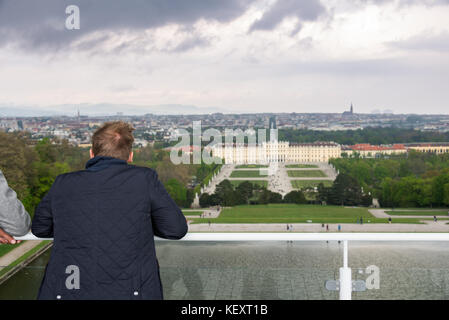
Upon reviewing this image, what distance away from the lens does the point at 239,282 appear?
1.24m

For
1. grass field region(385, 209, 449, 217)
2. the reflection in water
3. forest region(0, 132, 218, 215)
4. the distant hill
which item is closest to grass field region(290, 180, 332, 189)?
forest region(0, 132, 218, 215)

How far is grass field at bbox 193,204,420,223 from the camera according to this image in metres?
18.7

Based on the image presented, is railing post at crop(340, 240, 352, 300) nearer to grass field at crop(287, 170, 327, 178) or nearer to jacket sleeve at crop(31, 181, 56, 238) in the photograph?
jacket sleeve at crop(31, 181, 56, 238)

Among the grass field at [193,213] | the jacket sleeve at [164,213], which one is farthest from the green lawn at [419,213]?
the jacket sleeve at [164,213]

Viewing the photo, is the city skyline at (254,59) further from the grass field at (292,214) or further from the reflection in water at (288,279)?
the reflection in water at (288,279)

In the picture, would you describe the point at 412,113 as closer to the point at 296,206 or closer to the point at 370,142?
the point at 370,142

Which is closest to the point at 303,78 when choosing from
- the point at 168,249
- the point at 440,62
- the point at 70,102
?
the point at 440,62

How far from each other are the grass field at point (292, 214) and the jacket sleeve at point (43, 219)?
17372 mm

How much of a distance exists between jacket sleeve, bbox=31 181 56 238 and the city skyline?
→ 34718mm

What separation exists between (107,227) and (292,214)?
19.6 meters

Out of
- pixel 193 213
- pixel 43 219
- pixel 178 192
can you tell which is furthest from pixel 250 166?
pixel 43 219

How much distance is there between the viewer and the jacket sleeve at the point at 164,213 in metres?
0.86

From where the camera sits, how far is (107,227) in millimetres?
844

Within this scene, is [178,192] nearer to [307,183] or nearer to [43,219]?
[307,183]
